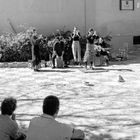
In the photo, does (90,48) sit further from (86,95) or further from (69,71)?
(86,95)

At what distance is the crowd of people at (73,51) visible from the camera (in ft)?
51.7

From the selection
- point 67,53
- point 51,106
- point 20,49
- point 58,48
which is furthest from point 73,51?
point 51,106

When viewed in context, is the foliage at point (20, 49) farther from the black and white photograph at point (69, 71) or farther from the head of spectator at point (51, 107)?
the head of spectator at point (51, 107)

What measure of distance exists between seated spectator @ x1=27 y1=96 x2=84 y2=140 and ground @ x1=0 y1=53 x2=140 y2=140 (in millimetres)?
2336

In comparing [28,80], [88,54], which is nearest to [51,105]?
[28,80]

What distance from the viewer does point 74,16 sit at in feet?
70.9

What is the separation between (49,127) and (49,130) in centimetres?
3

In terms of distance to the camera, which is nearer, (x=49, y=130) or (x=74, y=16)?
(x=49, y=130)

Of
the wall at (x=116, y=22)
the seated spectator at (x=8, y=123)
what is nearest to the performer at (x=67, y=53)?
the wall at (x=116, y=22)

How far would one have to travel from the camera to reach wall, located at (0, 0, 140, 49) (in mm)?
20875

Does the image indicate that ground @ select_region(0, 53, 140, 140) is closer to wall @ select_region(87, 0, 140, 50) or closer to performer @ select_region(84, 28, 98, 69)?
performer @ select_region(84, 28, 98, 69)

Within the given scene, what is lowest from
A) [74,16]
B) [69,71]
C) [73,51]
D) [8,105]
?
[69,71]

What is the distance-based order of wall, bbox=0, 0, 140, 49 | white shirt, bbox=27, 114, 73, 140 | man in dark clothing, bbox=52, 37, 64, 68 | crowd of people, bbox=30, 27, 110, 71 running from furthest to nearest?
wall, bbox=0, 0, 140, 49
man in dark clothing, bbox=52, 37, 64, 68
crowd of people, bbox=30, 27, 110, 71
white shirt, bbox=27, 114, 73, 140

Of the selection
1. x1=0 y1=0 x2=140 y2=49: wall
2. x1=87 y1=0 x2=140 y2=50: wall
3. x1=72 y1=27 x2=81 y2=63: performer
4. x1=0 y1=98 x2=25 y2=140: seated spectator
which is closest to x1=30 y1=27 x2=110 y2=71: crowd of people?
x1=72 y1=27 x2=81 y2=63: performer
